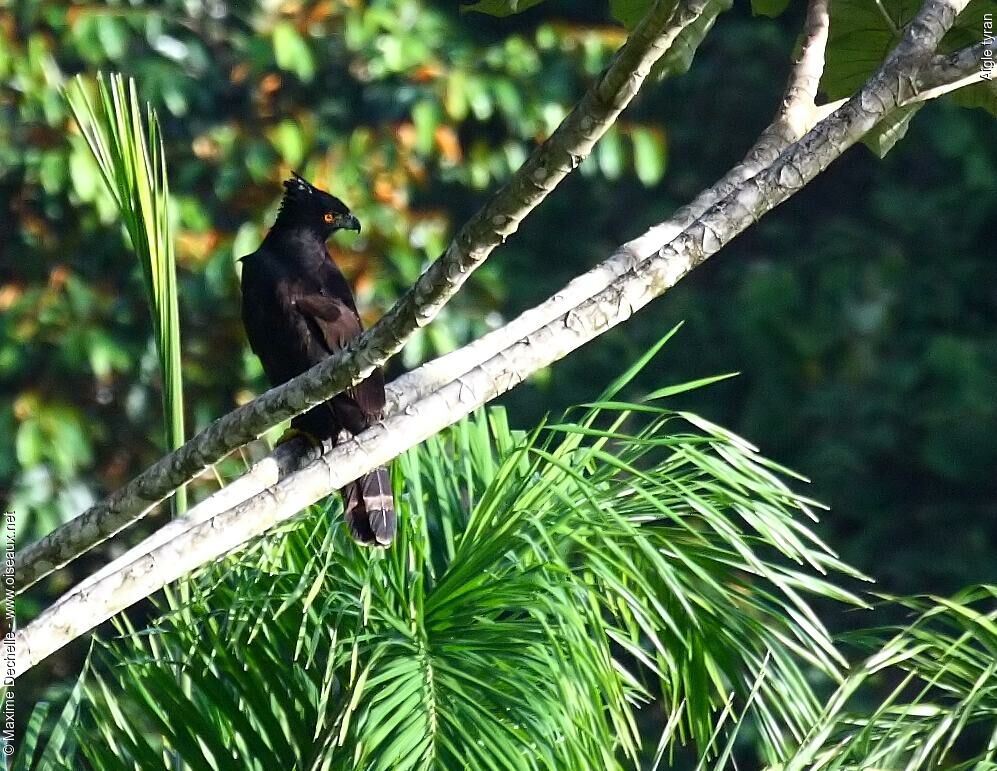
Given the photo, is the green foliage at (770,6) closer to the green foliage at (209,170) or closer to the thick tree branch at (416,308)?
the thick tree branch at (416,308)

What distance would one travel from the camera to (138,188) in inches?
76.3

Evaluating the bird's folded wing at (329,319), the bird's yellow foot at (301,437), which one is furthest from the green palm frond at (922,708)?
the bird's folded wing at (329,319)

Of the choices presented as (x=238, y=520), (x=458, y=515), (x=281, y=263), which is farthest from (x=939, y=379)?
(x=238, y=520)

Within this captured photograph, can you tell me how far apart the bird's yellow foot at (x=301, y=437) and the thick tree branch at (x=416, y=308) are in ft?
2.46

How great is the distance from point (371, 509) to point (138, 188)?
93 centimetres

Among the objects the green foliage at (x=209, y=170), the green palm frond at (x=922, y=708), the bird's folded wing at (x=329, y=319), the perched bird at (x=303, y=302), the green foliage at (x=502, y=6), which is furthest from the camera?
the green foliage at (x=209, y=170)

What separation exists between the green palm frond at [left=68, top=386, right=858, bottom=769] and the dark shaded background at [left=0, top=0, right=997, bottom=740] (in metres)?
1.38

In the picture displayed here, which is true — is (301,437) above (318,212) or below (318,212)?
below

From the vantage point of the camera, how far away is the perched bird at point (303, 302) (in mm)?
2945

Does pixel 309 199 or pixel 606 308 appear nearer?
pixel 606 308

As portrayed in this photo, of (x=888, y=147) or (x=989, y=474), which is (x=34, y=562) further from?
(x=989, y=474)

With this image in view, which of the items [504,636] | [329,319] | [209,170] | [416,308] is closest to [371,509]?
[329,319]

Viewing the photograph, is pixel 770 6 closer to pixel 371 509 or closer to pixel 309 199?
pixel 371 509

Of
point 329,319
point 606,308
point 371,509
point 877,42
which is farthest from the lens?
point 329,319
